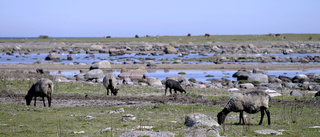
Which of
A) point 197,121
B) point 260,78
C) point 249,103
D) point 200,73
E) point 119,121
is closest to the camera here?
point 197,121

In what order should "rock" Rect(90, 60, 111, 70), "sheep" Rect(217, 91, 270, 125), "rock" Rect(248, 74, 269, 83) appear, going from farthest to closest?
"rock" Rect(90, 60, 111, 70) → "rock" Rect(248, 74, 269, 83) → "sheep" Rect(217, 91, 270, 125)

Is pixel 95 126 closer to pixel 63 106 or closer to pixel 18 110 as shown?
pixel 18 110

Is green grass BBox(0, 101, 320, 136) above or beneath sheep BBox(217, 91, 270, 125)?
beneath

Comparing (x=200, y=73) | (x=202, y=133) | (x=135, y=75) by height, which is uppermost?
(x=202, y=133)

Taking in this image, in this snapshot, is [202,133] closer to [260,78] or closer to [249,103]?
[249,103]

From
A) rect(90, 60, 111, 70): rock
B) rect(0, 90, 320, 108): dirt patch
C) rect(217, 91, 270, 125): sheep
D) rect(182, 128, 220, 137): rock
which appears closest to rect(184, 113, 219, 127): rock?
rect(217, 91, 270, 125): sheep

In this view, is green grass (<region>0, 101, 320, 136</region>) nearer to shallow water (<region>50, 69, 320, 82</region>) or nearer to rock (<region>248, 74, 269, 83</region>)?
rock (<region>248, 74, 269, 83</region>)

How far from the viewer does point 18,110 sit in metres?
17.6

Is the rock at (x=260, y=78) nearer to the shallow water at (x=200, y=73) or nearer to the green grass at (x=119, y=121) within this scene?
the shallow water at (x=200, y=73)

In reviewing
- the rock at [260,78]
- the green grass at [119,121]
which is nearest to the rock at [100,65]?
the rock at [260,78]

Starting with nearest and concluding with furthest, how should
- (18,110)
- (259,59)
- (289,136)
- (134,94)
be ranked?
1. (289,136)
2. (18,110)
3. (134,94)
4. (259,59)

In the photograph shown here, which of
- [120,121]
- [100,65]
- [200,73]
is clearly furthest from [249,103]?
[100,65]

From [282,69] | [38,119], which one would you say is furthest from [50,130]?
[282,69]

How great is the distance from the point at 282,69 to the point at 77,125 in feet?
152
